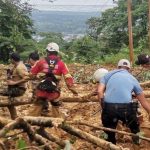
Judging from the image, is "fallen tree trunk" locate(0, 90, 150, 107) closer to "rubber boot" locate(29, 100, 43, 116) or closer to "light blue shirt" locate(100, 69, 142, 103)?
"rubber boot" locate(29, 100, 43, 116)

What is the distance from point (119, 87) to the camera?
22.1ft

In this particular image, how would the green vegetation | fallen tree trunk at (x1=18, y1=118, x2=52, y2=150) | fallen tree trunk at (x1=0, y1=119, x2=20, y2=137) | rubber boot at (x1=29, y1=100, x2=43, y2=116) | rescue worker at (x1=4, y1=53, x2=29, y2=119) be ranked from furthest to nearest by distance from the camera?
the green vegetation, rescue worker at (x1=4, y1=53, x2=29, y2=119), rubber boot at (x1=29, y1=100, x2=43, y2=116), fallen tree trunk at (x1=18, y1=118, x2=52, y2=150), fallen tree trunk at (x1=0, y1=119, x2=20, y2=137)

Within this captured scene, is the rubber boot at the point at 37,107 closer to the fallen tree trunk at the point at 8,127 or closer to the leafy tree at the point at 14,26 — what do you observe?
the fallen tree trunk at the point at 8,127

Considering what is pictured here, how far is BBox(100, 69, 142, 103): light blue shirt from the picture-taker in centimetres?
672

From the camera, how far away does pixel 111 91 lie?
677 centimetres

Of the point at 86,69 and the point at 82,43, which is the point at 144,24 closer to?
the point at 82,43

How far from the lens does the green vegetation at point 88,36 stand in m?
27.4

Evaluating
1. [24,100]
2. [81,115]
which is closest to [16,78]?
[24,100]

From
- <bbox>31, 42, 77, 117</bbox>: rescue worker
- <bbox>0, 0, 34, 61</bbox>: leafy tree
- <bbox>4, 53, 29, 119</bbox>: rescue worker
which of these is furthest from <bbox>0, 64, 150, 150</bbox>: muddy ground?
<bbox>0, 0, 34, 61</bbox>: leafy tree

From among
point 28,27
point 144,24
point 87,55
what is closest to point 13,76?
point 87,55

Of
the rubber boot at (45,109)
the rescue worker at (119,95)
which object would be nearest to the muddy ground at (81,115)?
the rubber boot at (45,109)

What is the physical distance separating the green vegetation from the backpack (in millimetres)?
17307

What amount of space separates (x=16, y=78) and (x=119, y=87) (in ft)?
8.70

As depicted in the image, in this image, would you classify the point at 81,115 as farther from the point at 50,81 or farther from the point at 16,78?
the point at 50,81
